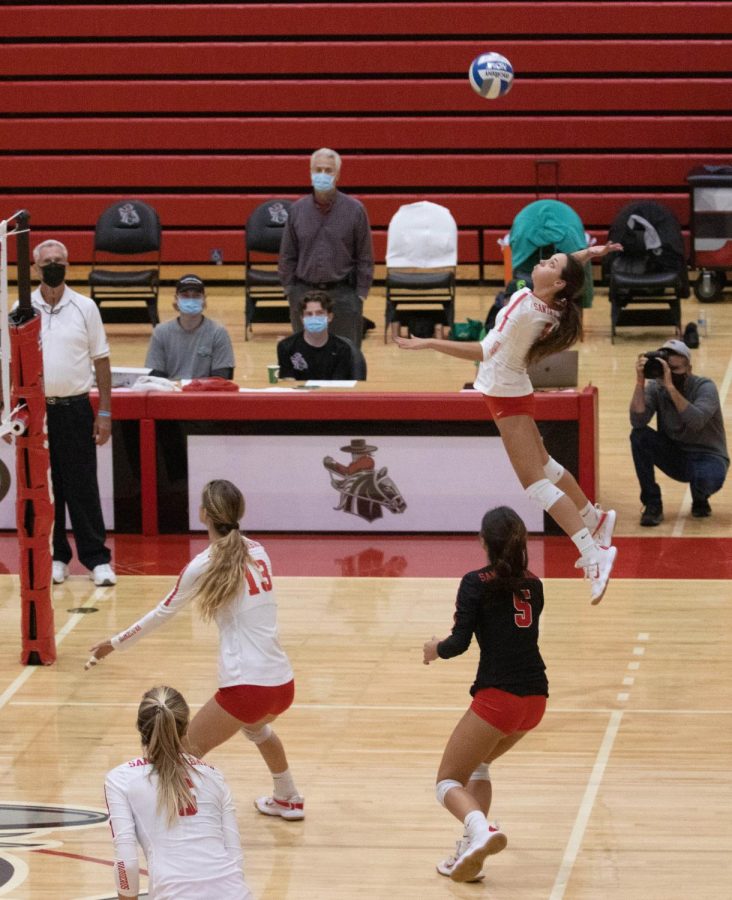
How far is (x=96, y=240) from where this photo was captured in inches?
647

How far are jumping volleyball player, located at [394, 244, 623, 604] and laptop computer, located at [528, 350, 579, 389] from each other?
2.56 metres

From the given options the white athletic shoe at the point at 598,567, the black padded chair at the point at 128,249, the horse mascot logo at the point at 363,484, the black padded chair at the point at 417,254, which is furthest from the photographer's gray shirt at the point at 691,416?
the black padded chair at the point at 128,249

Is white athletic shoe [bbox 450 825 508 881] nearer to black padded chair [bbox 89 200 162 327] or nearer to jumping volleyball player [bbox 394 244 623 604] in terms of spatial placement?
jumping volleyball player [bbox 394 244 623 604]

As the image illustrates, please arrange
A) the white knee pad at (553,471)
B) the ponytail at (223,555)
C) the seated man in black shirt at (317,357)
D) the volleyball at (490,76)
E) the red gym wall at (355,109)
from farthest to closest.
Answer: the red gym wall at (355,109), the volleyball at (490,76), the seated man in black shirt at (317,357), the white knee pad at (553,471), the ponytail at (223,555)

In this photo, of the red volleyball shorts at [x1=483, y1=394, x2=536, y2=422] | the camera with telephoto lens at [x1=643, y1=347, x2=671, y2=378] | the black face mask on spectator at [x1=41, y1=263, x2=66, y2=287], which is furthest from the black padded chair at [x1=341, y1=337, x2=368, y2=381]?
the red volleyball shorts at [x1=483, y1=394, x2=536, y2=422]

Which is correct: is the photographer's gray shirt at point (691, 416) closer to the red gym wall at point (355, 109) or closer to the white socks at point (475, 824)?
the white socks at point (475, 824)

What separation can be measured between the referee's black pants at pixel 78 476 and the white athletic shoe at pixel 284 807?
3238 millimetres

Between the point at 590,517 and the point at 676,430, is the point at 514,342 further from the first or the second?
the point at 676,430

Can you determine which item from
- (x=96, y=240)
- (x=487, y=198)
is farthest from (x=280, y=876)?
(x=487, y=198)

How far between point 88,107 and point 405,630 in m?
11.0

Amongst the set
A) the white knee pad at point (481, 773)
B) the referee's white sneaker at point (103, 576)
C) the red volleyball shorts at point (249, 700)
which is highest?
the red volleyball shorts at point (249, 700)

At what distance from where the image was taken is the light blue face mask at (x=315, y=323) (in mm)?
10945

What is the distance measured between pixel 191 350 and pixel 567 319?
4.22 metres

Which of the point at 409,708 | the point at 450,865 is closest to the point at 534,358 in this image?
the point at 409,708
